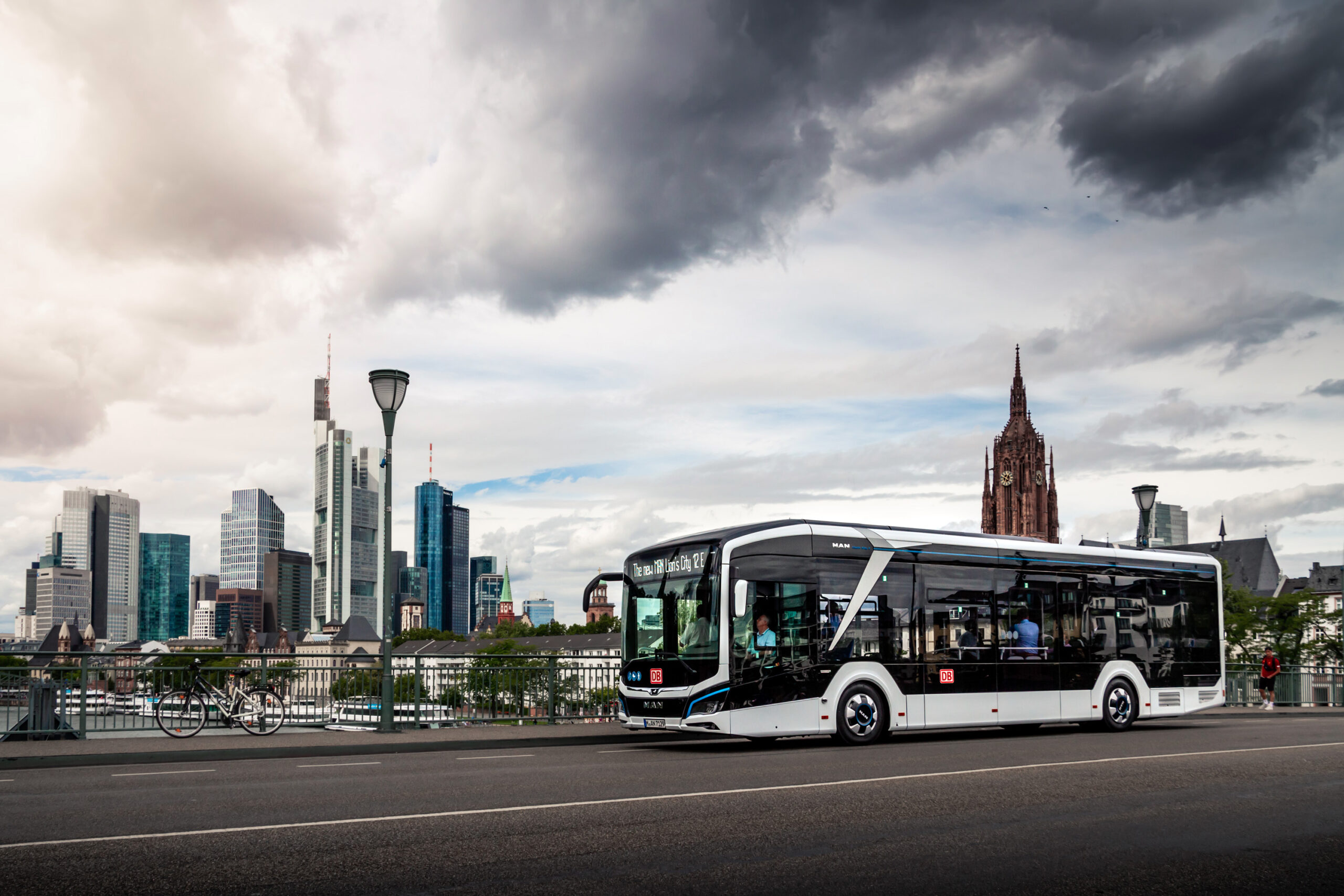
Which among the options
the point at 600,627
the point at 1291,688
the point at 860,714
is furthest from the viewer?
the point at 600,627

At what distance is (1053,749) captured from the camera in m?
14.5

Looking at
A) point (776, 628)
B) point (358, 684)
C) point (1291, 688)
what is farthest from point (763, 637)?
point (1291, 688)

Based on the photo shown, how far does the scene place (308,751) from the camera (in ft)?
49.0

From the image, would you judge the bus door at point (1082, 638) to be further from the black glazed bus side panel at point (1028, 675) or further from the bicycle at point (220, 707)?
the bicycle at point (220, 707)

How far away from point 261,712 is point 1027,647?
11935 mm

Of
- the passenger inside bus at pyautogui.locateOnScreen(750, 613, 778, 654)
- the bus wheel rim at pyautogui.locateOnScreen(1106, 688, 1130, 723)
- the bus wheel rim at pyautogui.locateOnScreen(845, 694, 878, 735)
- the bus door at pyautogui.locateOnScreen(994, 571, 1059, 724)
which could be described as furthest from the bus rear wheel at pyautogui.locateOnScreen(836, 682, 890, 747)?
the bus wheel rim at pyautogui.locateOnScreen(1106, 688, 1130, 723)

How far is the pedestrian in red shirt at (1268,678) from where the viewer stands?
3053 centimetres

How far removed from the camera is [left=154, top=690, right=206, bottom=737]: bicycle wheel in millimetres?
16891

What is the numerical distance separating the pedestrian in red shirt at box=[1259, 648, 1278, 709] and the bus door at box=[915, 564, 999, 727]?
16.8 metres

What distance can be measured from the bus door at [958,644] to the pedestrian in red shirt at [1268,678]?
663 inches

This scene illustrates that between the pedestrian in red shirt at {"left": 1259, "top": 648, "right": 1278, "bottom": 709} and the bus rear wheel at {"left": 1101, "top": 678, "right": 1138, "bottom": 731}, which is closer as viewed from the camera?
the bus rear wheel at {"left": 1101, "top": 678, "right": 1138, "bottom": 731}

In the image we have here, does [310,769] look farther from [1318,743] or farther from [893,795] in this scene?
[1318,743]

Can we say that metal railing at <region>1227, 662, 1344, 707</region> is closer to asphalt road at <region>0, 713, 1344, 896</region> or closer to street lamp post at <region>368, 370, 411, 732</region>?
asphalt road at <region>0, 713, 1344, 896</region>

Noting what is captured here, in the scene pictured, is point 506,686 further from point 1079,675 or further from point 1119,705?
point 1119,705
